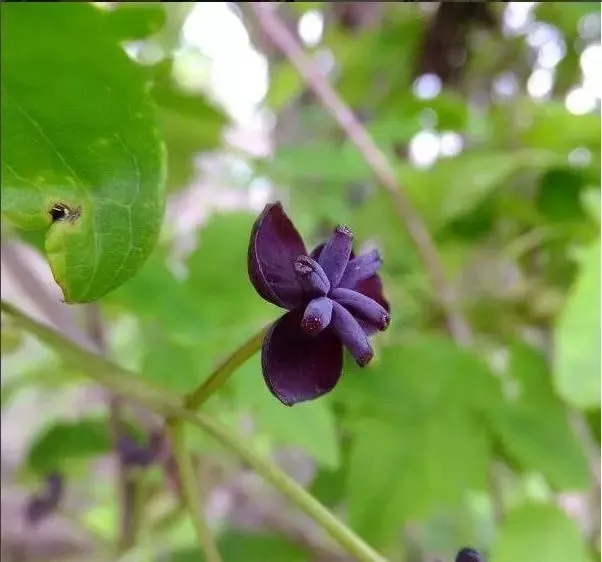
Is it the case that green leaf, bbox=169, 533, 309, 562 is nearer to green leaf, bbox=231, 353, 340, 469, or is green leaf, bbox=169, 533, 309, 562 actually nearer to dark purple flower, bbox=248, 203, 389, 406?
green leaf, bbox=231, 353, 340, 469

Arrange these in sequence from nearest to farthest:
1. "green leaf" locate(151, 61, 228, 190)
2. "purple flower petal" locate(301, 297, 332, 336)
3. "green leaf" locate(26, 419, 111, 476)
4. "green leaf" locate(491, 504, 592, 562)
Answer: "purple flower petal" locate(301, 297, 332, 336) → "green leaf" locate(491, 504, 592, 562) → "green leaf" locate(151, 61, 228, 190) → "green leaf" locate(26, 419, 111, 476)

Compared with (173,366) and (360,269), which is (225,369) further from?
(173,366)

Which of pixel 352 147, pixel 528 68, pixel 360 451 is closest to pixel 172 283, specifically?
pixel 360 451

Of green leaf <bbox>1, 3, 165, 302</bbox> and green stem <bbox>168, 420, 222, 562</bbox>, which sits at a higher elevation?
green leaf <bbox>1, 3, 165, 302</bbox>

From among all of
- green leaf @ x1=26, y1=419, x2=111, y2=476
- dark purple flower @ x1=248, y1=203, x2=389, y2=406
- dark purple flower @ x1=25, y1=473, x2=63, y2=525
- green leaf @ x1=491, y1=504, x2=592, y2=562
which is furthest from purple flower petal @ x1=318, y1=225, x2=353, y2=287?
green leaf @ x1=26, y1=419, x2=111, y2=476

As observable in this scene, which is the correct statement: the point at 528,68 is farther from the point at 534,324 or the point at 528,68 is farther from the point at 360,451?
the point at 360,451

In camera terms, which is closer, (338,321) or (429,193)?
(338,321)

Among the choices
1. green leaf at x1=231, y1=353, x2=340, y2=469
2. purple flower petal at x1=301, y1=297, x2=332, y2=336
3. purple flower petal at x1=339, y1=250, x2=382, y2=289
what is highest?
green leaf at x1=231, y1=353, x2=340, y2=469
